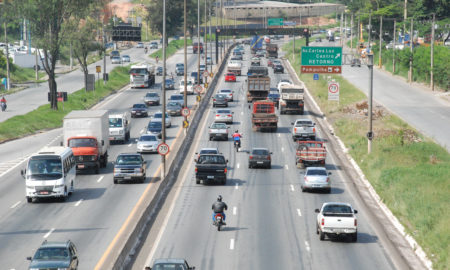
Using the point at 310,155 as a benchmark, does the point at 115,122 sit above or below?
above

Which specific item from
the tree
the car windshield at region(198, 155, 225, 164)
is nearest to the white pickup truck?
the car windshield at region(198, 155, 225, 164)

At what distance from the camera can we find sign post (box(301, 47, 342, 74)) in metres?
78.3

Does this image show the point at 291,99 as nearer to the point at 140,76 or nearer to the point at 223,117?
the point at 223,117

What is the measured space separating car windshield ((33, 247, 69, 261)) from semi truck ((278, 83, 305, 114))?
2290 inches

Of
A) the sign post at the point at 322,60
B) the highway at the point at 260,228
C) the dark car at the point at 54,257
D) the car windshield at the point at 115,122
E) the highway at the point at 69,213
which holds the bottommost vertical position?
the highway at the point at 260,228

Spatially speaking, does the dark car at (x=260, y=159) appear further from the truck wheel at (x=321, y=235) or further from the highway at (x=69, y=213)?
the truck wheel at (x=321, y=235)

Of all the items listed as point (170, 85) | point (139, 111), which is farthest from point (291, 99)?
point (170, 85)

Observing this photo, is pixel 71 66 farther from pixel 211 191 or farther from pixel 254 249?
pixel 254 249

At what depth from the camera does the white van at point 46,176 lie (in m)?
41.7

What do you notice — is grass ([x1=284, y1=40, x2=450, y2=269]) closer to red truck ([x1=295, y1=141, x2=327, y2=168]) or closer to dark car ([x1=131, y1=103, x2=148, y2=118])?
red truck ([x1=295, y1=141, x2=327, y2=168])

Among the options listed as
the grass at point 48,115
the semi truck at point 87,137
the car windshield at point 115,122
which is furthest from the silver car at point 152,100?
the semi truck at point 87,137

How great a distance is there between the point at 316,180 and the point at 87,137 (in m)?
15.8

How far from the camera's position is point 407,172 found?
156 feet

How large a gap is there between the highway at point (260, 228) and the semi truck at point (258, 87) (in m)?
32.6
